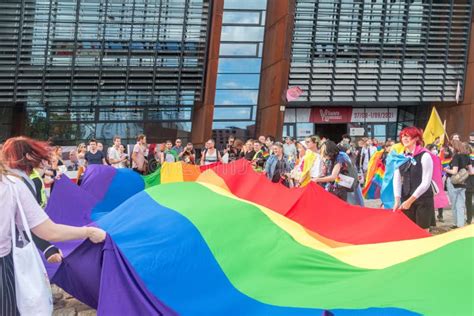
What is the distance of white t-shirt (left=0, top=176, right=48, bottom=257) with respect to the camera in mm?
2619

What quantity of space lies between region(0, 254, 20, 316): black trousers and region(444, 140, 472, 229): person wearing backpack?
7.95 m

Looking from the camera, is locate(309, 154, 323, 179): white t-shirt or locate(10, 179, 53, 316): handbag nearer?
locate(10, 179, 53, 316): handbag

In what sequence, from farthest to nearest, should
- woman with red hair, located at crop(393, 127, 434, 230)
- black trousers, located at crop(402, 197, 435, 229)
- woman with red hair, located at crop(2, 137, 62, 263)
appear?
black trousers, located at crop(402, 197, 435, 229) → woman with red hair, located at crop(393, 127, 434, 230) → woman with red hair, located at crop(2, 137, 62, 263)

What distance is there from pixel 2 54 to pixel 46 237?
18653 mm

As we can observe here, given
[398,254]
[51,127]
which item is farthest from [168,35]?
[398,254]

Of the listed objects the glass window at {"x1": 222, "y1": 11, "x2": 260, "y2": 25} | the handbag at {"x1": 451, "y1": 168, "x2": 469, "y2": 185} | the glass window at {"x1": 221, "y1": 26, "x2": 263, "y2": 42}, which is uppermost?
the glass window at {"x1": 222, "y1": 11, "x2": 260, "y2": 25}

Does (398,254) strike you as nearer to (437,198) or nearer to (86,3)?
(437,198)

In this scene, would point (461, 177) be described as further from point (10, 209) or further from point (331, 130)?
point (331, 130)

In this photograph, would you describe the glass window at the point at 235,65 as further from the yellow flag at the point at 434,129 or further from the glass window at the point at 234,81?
the yellow flag at the point at 434,129

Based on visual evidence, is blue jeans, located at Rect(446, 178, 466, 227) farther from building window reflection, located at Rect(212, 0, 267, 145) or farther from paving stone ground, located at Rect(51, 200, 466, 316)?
building window reflection, located at Rect(212, 0, 267, 145)

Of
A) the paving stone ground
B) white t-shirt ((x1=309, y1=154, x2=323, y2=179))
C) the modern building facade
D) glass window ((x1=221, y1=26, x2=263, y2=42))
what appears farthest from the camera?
glass window ((x1=221, y1=26, x2=263, y2=42))

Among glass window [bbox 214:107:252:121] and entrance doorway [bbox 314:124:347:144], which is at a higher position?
glass window [bbox 214:107:252:121]

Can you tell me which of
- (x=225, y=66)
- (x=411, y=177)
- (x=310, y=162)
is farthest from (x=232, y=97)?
(x=411, y=177)

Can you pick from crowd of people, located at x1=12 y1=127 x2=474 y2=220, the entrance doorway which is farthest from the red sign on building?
crowd of people, located at x1=12 y1=127 x2=474 y2=220
